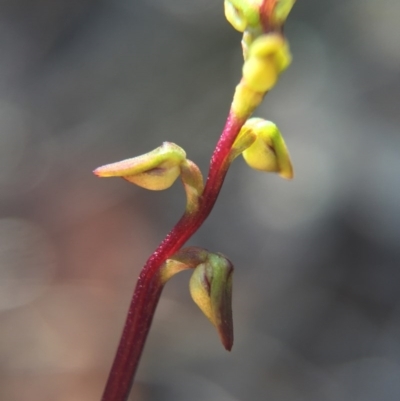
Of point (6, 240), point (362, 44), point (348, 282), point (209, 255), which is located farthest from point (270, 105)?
point (209, 255)

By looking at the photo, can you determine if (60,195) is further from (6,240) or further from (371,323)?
(371,323)

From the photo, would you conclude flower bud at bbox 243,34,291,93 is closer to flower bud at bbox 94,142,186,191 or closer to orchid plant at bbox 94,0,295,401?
orchid plant at bbox 94,0,295,401

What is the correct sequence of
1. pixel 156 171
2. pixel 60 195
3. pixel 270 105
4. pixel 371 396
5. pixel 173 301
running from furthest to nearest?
1. pixel 270 105
2. pixel 60 195
3. pixel 173 301
4. pixel 371 396
5. pixel 156 171

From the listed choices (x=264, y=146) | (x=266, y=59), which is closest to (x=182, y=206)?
(x=264, y=146)

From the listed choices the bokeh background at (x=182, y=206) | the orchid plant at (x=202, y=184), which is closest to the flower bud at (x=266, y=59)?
the orchid plant at (x=202, y=184)

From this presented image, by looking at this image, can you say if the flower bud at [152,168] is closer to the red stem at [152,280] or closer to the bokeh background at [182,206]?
the red stem at [152,280]

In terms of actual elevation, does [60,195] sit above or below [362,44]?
below

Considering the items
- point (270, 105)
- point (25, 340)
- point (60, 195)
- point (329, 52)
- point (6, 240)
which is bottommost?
point (25, 340)
